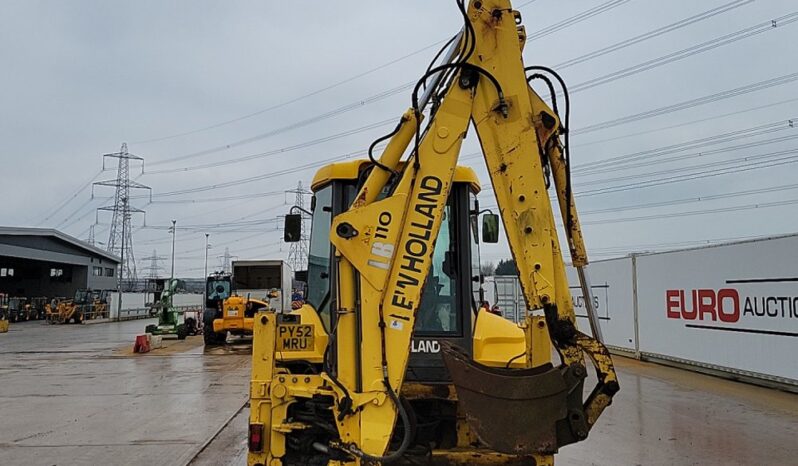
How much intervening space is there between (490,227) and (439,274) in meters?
0.65

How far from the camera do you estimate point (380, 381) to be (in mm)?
3490

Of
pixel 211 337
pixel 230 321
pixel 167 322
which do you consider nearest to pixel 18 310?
pixel 167 322

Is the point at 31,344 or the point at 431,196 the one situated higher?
the point at 431,196

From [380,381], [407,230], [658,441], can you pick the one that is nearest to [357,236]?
[407,230]

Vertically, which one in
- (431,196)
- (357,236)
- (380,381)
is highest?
(431,196)

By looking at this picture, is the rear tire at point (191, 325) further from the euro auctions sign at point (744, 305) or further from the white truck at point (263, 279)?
the euro auctions sign at point (744, 305)

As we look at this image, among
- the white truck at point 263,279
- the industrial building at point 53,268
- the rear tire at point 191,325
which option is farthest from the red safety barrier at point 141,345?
the industrial building at point 53,268

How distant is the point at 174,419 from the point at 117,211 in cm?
4596

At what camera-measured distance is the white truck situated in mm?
24906

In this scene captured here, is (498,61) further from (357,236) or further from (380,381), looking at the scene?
(380,381)

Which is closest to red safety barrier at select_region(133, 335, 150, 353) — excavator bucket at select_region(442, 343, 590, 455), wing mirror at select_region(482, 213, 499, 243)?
wing mirror at select_region(482, 213, 499, 243)

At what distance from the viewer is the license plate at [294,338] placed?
4410 millimetres

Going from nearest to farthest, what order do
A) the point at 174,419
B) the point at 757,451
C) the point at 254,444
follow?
the point at 254,444 → the point at 757,451 → the point at 174,419

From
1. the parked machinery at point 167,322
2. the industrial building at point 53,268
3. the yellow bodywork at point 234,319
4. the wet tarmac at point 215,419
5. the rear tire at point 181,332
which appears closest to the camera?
the wet tarmac at point 215,419
